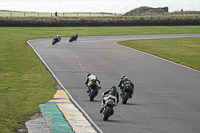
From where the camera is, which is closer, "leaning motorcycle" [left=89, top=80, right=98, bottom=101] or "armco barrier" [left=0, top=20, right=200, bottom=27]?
"leaning motorcycle" [left=89, top=80, right=98, bottom=101]

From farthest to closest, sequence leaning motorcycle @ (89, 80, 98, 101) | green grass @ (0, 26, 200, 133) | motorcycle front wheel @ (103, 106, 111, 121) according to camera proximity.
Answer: leaning motorcycle @ (89, 80, 98, 101) < green grass @ (0, 26, 200, 133) < motorcycle front wheel @ (103, 106, 111, 121)

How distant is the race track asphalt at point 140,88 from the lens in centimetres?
1175

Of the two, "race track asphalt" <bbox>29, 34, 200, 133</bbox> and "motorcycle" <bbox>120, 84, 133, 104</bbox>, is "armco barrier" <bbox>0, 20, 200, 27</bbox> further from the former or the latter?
"motorcycle" <bbox>120, 84, 133, 104</bbox>

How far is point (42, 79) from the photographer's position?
20406 mm

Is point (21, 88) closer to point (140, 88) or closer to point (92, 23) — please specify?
point (140, 88)

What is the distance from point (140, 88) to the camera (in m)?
17.9

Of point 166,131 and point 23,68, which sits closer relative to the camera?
point 166,131

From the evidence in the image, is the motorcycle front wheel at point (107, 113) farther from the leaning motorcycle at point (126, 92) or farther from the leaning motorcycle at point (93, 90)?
the leaning motorcycle at point (93, 90)

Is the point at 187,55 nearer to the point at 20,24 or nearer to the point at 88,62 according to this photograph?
the point at 88,62

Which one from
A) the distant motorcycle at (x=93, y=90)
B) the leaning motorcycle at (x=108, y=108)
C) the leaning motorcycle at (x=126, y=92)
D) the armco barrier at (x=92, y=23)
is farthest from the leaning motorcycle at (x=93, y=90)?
the armco barrier at (x=92, y=23)

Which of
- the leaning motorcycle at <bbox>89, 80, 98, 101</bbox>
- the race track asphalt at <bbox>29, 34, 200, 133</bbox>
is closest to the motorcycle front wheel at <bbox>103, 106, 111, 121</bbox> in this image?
the race track asphalt at <bbox>29, 34, 200, 133</bbox>

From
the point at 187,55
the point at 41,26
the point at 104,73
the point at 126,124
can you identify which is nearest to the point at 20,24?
the point at 41,26

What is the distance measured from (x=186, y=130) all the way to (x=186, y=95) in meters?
5.44

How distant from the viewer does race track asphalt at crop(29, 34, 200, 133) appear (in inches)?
463
